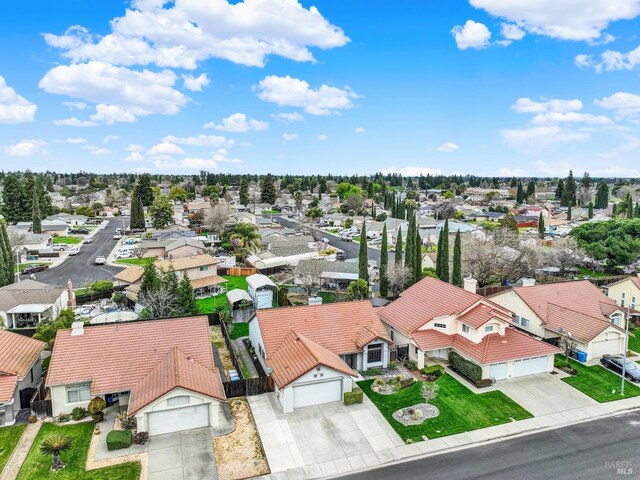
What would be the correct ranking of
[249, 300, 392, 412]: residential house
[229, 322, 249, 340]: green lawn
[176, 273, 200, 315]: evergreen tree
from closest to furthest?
[249, 300, 392, 412]: residential house, [229, 322, 249, 340]: green lawn, [176, 273, 200, 315]: evergreen tree

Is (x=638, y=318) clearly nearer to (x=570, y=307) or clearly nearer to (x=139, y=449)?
(x=570, y=307)

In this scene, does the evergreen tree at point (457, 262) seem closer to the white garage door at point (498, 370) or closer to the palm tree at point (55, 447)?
the white garage door at point (498, 370)

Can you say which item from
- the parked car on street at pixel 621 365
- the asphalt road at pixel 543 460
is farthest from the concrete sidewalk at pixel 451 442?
the parked car on street at pixel 621 365

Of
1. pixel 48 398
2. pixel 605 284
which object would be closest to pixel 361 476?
pixel 48 398

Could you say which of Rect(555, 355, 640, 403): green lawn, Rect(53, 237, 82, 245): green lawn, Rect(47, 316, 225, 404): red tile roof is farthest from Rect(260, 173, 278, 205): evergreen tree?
Rect(555, 355, 640, 403): green lawn

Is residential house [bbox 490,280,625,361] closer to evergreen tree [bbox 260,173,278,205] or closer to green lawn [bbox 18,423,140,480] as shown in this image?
green lawn [bbox 18,423,140,480]

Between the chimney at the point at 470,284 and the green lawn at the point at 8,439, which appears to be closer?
the green lawn at the point at 8,439
